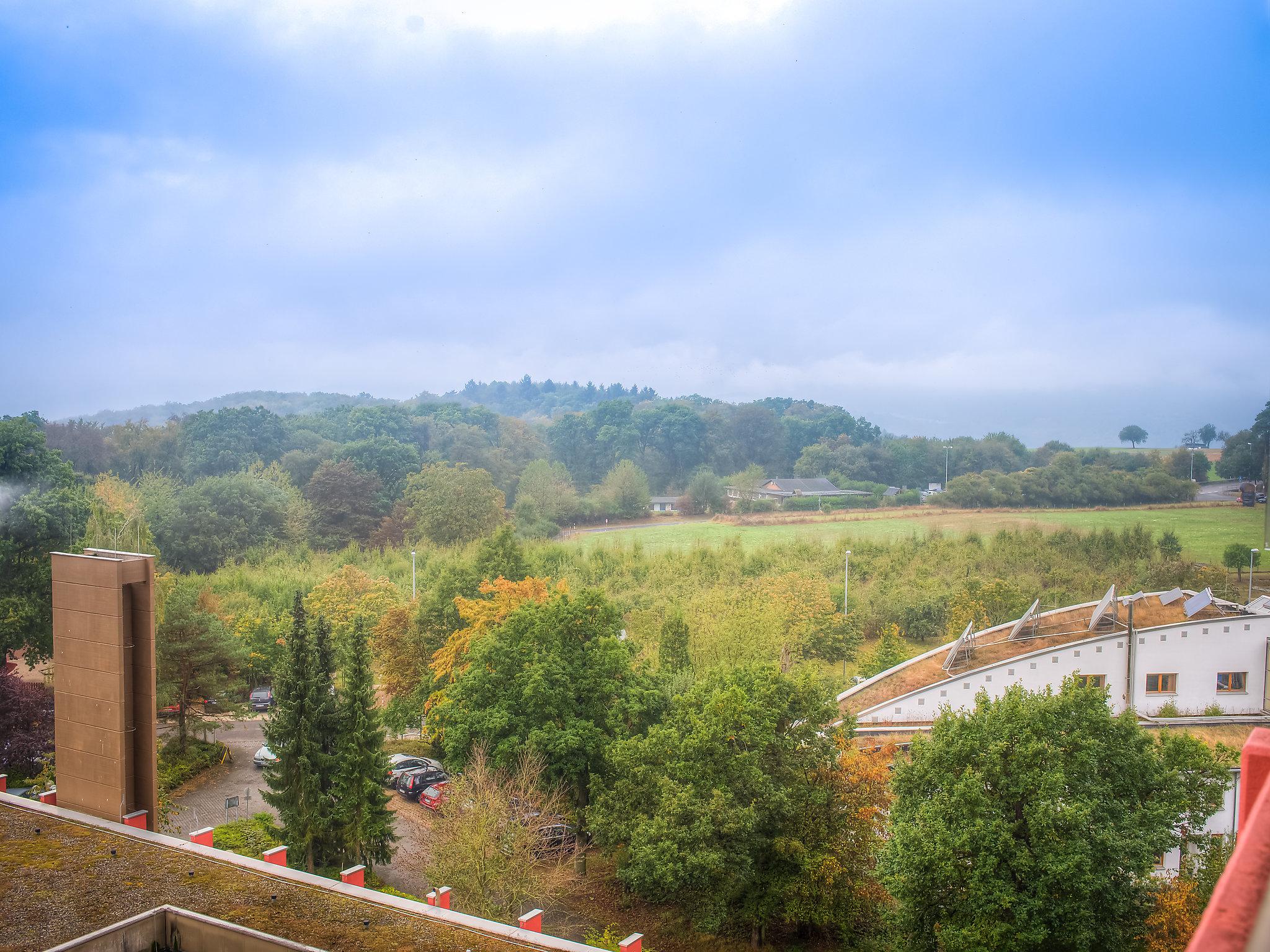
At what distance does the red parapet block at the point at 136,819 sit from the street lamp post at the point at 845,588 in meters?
17.8

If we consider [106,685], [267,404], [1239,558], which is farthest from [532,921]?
[267,404]

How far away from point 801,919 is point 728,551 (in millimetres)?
23374

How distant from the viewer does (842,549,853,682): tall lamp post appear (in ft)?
82.6

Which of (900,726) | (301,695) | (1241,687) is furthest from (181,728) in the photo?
(1241,687)

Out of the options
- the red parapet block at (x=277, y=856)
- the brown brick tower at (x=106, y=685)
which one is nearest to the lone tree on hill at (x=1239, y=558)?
the red parapet block at (x=277, y=856)

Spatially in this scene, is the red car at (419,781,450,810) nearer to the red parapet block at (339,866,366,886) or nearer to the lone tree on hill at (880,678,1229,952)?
the red parapet block at (339,866,366,886)

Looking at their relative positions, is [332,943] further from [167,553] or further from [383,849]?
[167,553]

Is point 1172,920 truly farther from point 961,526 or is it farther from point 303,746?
point 961,526

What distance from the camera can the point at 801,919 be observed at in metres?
12.1

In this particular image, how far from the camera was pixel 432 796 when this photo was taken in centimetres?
1703

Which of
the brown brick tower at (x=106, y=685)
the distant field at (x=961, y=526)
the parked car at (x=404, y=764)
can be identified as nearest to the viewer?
the brown brick tower at (x=106, y=685)

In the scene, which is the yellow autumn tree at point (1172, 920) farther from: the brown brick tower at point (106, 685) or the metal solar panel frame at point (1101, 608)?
the brown brick tower at point (106, 685)

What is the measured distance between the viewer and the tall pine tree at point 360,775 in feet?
45.1

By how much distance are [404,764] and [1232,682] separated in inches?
673
